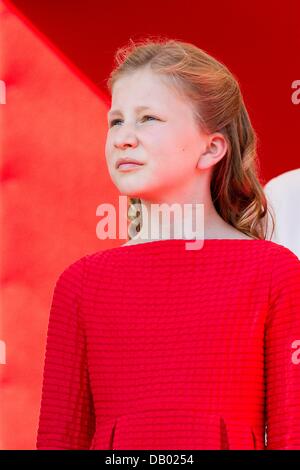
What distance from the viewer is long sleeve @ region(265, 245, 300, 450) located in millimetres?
1517

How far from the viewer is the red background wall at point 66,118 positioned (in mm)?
2600

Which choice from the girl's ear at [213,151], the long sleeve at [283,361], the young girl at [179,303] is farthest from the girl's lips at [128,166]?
the long sleeve at [283,361]

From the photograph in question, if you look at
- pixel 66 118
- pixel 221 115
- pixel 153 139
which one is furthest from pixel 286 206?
pixel 153 139

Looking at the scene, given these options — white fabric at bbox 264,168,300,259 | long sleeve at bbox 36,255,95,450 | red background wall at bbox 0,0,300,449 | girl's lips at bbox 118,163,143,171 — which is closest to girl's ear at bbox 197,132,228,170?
girl's lips at bbox 118,163,143,171

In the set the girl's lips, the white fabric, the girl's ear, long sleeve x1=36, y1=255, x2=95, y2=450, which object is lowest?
long sleeve x1=36, y1=255, x2=95, y2=450

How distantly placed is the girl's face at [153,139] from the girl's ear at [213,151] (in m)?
0.01

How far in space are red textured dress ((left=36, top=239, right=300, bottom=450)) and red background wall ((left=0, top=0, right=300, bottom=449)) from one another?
97 centimetres

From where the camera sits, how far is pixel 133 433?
5.01ft

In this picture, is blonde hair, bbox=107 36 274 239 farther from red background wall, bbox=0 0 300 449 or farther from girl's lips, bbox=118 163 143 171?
red background wall, bbox=0 0 300 449

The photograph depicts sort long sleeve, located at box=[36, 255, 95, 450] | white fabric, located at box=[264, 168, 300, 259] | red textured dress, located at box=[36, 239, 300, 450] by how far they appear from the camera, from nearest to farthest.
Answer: red textured dress, located at box=[36, 239, 300, 450] → long sleeve, located at box=[36, 255, 95, 450] → white fabric, located at box=[264, 168, 300, 259]

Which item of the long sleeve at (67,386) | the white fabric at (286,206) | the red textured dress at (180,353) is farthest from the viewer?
the white fabric at (286,206)

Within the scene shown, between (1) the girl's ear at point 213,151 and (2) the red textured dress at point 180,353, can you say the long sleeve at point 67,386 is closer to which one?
(2) the red textured dress at point 180,353
